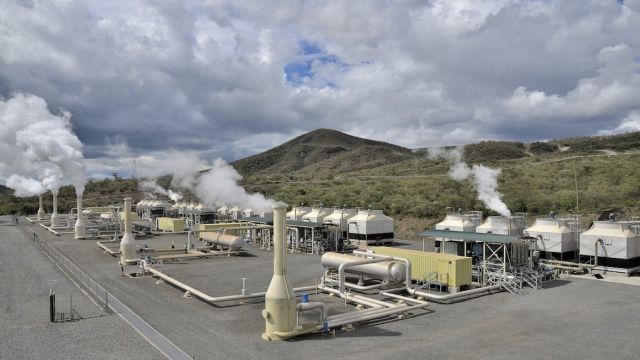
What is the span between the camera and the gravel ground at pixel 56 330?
1748 centimetres

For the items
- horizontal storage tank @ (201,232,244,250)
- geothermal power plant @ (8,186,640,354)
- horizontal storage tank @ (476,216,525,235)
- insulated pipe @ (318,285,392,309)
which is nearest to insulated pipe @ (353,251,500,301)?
geothermal power plant @ (8,186,640,354)

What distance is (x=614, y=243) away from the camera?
32719 millimetres

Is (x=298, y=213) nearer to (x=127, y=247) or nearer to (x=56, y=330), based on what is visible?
(x=127, y=247)

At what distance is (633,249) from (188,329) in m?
30.0

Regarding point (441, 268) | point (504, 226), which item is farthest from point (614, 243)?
point (441, 268)

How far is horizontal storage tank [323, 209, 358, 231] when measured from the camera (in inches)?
2024

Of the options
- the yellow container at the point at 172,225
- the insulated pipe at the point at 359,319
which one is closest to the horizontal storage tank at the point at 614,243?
the insulated pipe at the point at 359,319

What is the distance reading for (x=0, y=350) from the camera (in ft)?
58.3

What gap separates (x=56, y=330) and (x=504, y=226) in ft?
104

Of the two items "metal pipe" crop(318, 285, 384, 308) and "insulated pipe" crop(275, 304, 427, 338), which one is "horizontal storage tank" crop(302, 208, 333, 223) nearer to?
"metal pipe" crop(318, 285, 384, 308)

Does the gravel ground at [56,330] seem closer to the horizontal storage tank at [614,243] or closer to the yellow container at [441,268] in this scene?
the yellow container at [441,268]

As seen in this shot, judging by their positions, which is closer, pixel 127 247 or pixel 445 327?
pixel 445 327

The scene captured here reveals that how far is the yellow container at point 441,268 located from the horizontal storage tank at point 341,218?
70.2 ft

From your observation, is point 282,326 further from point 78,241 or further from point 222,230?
point 78,241
